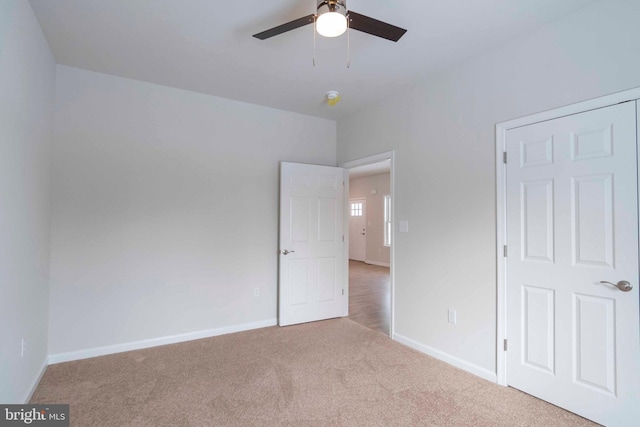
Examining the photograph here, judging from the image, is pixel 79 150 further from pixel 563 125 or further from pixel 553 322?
pixel 553 322

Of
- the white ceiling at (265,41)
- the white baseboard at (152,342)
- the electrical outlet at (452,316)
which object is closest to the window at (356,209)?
the white baseboard at (152,342)

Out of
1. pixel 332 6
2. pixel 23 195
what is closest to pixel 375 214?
pixel 332 6

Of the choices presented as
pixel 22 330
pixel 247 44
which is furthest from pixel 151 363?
pixel 247 44

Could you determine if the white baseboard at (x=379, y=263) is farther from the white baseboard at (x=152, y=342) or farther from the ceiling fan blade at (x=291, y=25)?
the ceiling fan blade at (x=291, y=25)

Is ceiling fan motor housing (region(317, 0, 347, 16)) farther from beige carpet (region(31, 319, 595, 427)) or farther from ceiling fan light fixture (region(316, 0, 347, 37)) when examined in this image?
beige carpet (region(31, 319, 595, 427))

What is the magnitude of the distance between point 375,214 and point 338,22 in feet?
26.4

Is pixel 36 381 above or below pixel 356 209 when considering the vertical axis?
below

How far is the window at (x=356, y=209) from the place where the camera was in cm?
1020

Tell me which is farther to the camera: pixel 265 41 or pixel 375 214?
pixel 375 214

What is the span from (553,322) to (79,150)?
168 inches

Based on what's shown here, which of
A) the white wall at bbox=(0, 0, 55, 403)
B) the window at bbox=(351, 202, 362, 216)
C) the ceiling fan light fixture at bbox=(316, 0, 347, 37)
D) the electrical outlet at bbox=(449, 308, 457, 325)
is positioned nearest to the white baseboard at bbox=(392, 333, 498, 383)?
the electrical outlet at bbox=(449, 308, 457, 325)

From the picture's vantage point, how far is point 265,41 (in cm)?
257

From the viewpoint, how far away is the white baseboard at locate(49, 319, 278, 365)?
2967 mm

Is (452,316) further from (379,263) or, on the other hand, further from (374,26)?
(379,263)
